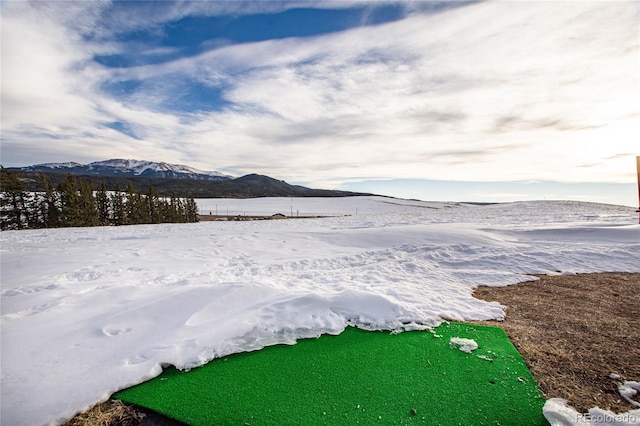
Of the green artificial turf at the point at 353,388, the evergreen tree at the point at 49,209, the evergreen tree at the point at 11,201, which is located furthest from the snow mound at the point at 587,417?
the evergreen tree at the point at 11,201

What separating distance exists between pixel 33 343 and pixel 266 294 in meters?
3.31

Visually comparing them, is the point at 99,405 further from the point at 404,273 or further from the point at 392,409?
the point at 404,273

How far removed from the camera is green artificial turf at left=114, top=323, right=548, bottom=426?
273 cm

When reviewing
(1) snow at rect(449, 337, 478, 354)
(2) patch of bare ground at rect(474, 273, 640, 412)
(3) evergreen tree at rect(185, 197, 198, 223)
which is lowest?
(2) patch of bare ground at rect(474, 273, 640, 412)

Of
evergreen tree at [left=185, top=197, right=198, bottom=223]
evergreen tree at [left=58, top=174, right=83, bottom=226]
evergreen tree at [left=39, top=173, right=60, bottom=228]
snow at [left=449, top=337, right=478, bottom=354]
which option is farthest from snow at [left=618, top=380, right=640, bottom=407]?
evergreen tree at [left=185, top=197, right=198, bottom=223]

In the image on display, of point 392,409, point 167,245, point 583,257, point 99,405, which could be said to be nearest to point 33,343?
point 99,405

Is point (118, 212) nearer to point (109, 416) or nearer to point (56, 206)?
point (56, 206)

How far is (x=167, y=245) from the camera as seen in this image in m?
12.3

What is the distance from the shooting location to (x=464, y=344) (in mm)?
4027

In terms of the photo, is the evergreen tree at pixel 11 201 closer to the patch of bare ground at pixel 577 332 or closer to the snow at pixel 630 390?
the patch of bare ground at pixel 577 332

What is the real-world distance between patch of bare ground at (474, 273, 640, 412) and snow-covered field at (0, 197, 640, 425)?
69cm

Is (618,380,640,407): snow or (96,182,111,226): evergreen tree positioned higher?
(96,182,111,226): evergreen tree

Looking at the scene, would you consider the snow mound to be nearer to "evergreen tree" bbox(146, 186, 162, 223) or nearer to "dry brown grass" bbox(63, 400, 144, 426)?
"dry brown grass" bbox(63, 400, 144, 426)

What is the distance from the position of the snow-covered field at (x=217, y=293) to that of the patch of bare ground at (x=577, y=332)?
688mm
